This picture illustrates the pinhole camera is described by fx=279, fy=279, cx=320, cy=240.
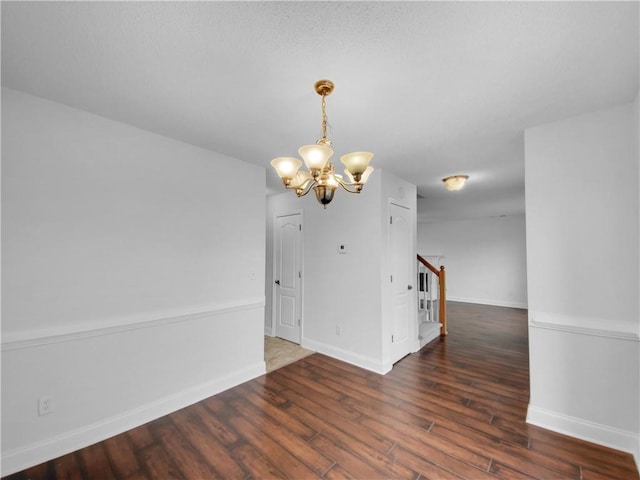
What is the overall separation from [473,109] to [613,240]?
4.57ft

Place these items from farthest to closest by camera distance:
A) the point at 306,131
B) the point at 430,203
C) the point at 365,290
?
the point at 430,203 < the point at 365,290 < the point at 306,131

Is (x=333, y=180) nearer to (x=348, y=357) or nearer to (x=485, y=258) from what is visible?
(x=348, y=357)

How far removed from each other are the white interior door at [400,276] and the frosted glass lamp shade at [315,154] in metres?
2.26

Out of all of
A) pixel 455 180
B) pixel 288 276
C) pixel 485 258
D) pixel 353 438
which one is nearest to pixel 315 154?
pixel 353 438

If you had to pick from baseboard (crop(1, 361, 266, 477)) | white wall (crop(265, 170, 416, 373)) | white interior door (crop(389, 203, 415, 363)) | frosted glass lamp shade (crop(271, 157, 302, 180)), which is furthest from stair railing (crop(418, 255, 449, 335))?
frosted glass lamp shade (crop(271, 157, 302, 180))

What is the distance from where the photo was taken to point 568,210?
219 cm

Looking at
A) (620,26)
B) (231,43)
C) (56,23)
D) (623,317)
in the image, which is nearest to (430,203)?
(623,317)

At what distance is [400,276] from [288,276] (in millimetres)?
1743

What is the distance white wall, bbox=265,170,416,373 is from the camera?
11.1ft

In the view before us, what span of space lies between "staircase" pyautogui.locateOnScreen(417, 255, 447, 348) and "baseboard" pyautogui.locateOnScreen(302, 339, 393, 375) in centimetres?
172

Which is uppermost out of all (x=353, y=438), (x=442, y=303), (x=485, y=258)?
(x=485, y=258)

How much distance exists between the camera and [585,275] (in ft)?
6.93

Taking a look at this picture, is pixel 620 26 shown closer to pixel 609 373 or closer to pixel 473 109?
pixel 473 109

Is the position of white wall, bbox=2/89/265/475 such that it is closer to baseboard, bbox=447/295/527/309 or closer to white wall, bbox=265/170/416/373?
white wall, bbox=265/170/416/373
